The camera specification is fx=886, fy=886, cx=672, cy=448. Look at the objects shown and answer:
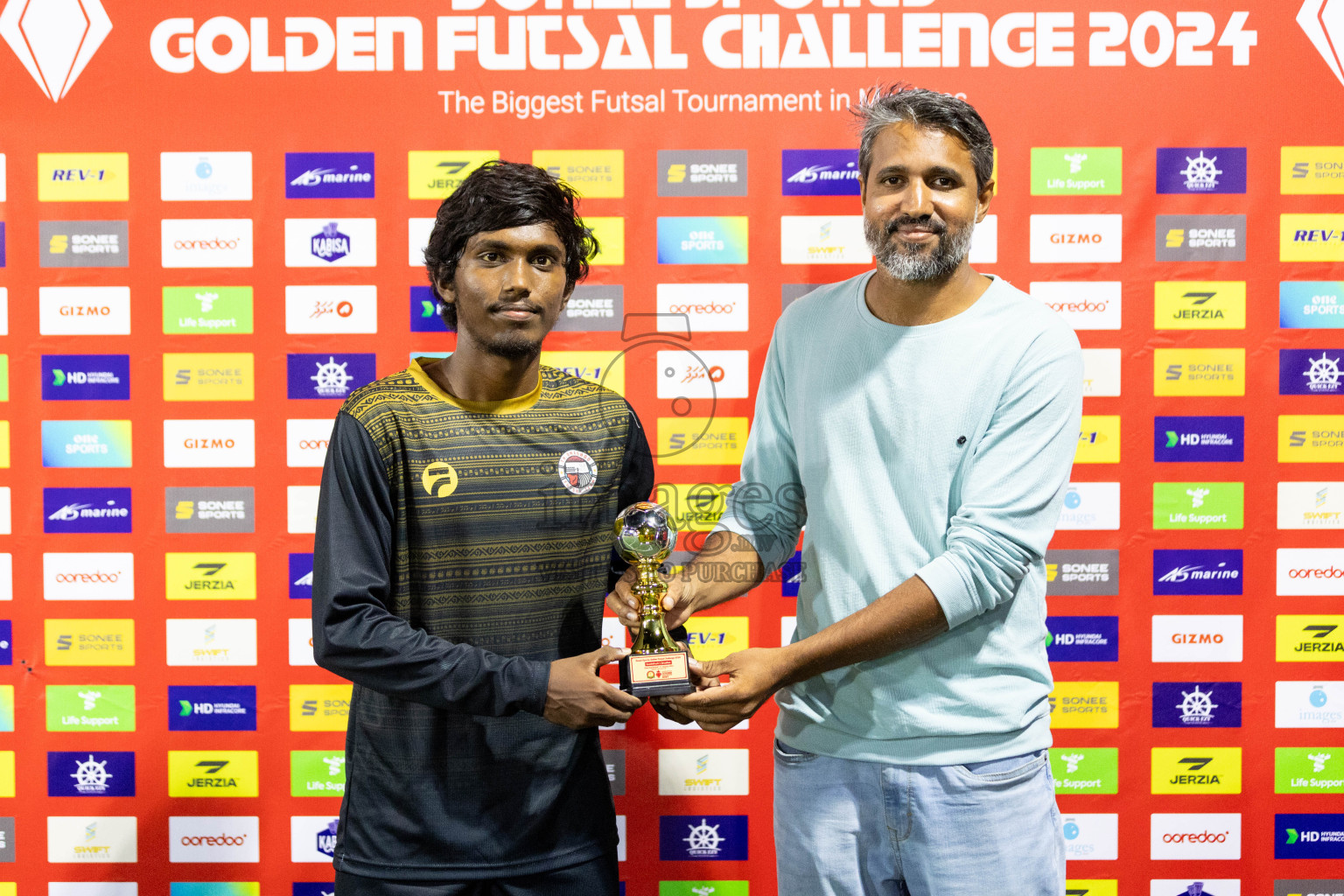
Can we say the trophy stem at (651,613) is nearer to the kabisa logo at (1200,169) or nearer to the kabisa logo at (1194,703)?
the kabisa logo at (1194,703)

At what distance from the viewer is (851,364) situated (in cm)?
170

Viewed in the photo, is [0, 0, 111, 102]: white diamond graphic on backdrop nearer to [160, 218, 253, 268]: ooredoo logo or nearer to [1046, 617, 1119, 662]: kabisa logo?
[160, 218, 253, 268]: ooredoo logo

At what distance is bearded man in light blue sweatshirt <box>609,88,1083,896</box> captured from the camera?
158 cm

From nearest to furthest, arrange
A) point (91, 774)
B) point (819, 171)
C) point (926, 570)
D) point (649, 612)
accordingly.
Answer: point (926, 570)
point (649, 612)
point (819, 171)
point (91, 774)

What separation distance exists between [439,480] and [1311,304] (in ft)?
8.09

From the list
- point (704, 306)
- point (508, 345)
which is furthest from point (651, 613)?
point (704, 306)

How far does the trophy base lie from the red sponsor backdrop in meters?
0.99

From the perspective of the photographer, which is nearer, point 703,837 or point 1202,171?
point 1202,171

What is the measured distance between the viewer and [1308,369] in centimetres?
253

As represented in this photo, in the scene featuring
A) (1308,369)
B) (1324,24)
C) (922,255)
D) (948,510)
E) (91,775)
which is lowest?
(91,775)

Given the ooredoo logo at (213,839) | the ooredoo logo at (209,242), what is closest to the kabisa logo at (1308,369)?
the ooredoo logo at (209,242)

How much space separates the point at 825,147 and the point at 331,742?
222 centimetres

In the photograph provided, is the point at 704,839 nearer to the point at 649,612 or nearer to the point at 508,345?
the point at 649,612

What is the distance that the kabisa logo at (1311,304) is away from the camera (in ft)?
8.26
